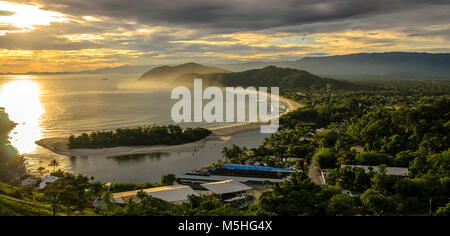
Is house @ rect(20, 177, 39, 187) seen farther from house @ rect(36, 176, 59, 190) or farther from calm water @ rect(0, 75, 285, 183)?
calm water @ rect(0, 75, 285, 183)

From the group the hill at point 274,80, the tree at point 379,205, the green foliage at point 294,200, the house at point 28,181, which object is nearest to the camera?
the green foliage at point 294,200

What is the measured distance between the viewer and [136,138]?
4209 centimetres

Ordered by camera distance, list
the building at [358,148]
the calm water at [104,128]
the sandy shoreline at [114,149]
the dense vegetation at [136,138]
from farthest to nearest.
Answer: the dense vegetation at [136,138] < the sandy shoreline at [114,149] < the building at [358,148] < the calm water at [104,128]

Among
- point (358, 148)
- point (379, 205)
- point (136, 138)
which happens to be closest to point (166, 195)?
point (379, 205)

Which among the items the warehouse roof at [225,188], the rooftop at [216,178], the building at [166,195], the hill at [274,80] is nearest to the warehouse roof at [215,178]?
the rooftop at [216,178]

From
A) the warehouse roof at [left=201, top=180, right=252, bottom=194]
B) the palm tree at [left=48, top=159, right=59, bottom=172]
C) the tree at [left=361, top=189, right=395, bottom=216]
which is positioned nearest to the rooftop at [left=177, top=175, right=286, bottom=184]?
the warehouse roof at [left=201, top=180, right=252, bottom=194]

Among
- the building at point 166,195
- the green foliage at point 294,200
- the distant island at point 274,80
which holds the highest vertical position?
the distant island at point 274,80

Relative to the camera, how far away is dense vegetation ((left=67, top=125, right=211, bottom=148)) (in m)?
40.2

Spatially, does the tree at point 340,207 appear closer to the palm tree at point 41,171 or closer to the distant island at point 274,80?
the palm tree at point 41,171

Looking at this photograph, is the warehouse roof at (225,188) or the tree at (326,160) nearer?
the warehouse roof at (225,188)

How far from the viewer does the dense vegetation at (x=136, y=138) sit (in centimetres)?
4022

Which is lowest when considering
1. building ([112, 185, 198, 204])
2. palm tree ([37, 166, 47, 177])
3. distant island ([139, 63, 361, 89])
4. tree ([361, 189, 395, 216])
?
palm tree ([37, 166, 47, 177])

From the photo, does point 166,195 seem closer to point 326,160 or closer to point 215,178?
point 215,178
